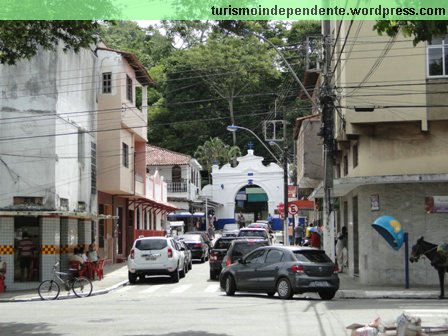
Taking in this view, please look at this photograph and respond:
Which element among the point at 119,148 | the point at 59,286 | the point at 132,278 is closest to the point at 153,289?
the point at 132,278

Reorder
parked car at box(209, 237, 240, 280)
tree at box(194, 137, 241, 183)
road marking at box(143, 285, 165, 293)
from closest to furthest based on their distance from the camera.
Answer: road marking at box(143, 285, 165, 293) < parked car at box(209, 237, 240, 280) < tree at box(194, 137, 241, 183)

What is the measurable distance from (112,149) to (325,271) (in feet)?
59.1

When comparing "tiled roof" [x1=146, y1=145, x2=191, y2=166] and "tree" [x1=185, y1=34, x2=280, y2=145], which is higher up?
"tree" [x1=185, y1=34, x2=280, y2=145]

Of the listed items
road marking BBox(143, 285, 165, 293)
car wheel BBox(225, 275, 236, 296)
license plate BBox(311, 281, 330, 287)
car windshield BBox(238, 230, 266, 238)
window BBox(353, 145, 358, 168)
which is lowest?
road marking BBox(143, 285, 165, 293)

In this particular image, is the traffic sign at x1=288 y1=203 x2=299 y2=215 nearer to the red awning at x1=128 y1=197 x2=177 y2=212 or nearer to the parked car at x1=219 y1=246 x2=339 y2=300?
the red awning at x1=128 y1=197 x2=177 y2=212

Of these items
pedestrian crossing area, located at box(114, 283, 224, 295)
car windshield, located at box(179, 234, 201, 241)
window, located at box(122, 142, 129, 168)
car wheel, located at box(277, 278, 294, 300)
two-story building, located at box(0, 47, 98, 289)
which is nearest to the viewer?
car wheel, located at box(277, 278, 294, 300)

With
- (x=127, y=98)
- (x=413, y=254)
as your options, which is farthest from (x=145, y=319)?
(x=127, y=98)

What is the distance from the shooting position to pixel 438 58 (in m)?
24.5

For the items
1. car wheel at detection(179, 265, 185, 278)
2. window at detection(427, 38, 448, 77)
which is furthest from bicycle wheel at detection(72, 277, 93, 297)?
window at detection(427, 38, 448, 77)

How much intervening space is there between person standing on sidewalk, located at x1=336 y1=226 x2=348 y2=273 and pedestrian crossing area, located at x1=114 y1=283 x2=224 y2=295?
6188mm

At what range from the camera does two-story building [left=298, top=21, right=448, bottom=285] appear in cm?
2427

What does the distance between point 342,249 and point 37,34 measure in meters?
18.2

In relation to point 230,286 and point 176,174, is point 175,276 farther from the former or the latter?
point 176,174

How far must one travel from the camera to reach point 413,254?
22.1 meters
